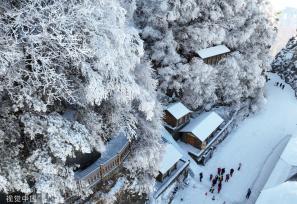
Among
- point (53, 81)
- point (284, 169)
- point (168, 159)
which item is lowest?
point (168, 159)

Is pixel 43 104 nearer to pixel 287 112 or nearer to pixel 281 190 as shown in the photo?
pixel 281 190

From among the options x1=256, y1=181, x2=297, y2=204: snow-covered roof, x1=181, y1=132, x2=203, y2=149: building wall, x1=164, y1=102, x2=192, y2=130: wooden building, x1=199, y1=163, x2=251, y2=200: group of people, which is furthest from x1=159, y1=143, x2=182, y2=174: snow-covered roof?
x1=256, y1=181, x2=297, y2=204: snow-covered roof

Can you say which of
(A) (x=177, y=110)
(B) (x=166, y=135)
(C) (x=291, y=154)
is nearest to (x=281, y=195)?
(C) (x=291, y=154)

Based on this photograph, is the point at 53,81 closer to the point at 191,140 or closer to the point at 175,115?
the point at 175,115

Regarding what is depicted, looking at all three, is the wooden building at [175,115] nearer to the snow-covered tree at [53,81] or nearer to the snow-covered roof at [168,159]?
the snow-covered roof at [168,159]

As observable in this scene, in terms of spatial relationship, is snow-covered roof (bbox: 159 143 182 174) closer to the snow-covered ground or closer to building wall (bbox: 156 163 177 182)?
A: building wall (bbox: 156 163 177 182)
